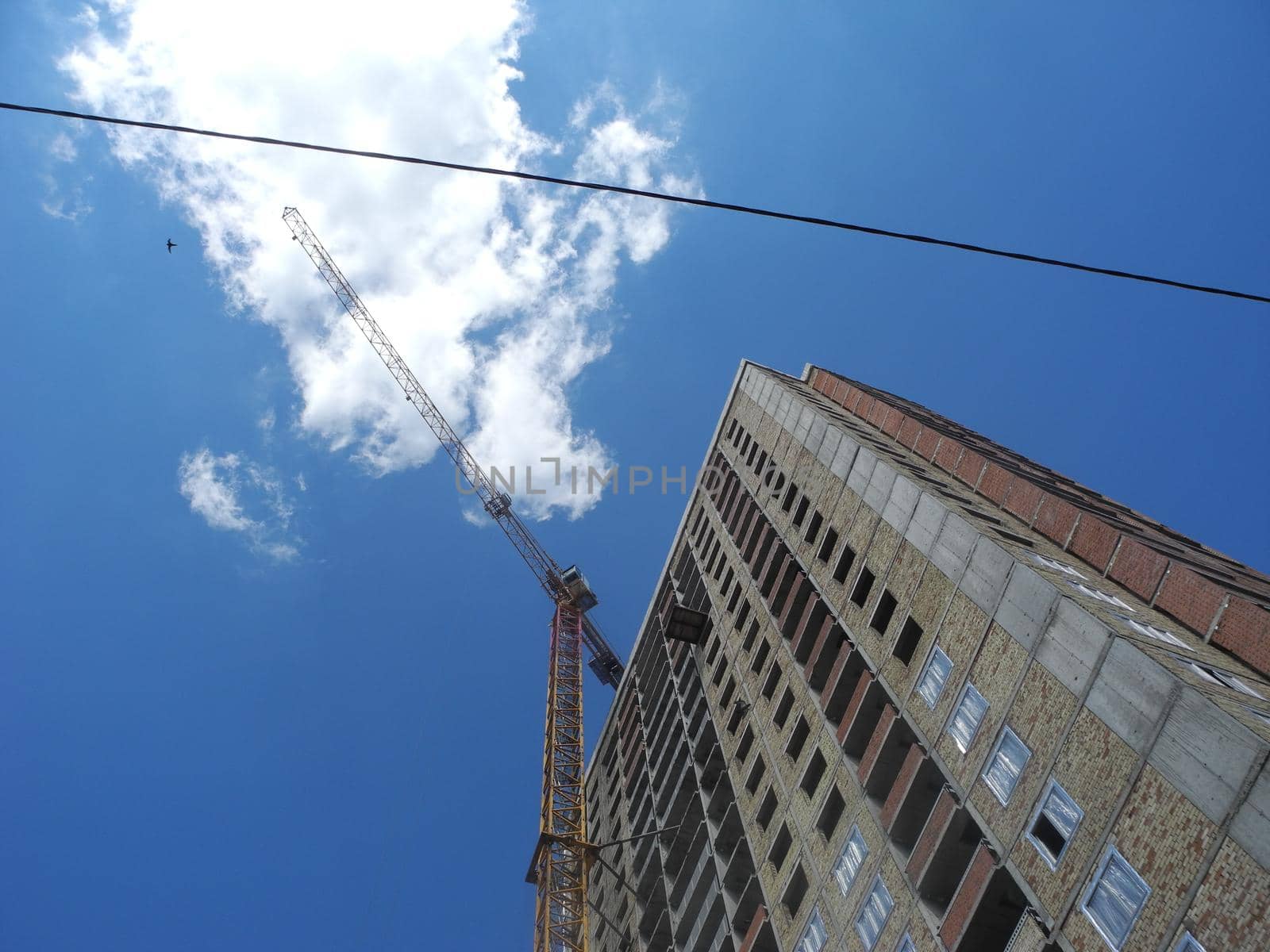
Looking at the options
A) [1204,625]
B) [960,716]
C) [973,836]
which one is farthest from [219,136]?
[1204,625]

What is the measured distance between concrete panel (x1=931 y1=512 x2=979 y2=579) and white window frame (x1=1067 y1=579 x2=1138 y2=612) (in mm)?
2544

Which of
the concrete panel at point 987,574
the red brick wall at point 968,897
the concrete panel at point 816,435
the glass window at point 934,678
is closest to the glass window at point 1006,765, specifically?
the red brick wall at point 968,897

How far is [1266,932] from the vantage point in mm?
11258

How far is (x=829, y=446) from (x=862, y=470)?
3856 mm

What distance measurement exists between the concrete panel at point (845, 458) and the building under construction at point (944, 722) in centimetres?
12

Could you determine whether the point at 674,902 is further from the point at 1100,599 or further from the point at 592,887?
the point at 1100,599

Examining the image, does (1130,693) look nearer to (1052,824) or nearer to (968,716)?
(1052,824)

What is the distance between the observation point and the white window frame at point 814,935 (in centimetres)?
2334

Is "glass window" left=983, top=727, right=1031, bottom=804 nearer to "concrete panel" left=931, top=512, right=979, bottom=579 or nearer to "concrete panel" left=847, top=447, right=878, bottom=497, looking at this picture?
"concrete panel" left=931, top=512, right=979, bottom=579

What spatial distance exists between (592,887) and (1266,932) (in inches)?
1737

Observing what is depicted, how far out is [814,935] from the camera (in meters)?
23.9

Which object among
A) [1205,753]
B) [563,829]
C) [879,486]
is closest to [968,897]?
[1205,753]

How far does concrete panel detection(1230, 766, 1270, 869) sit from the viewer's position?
11.7 m

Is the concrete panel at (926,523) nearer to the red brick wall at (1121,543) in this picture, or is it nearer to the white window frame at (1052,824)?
the red brick wall at (1121,543)
